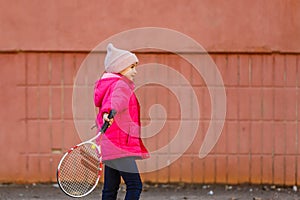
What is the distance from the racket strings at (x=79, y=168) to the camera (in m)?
5.59

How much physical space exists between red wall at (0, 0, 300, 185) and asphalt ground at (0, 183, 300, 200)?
0.09 metres

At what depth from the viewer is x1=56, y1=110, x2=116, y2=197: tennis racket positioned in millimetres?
5586

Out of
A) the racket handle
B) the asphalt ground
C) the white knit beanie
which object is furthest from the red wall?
the racket handle

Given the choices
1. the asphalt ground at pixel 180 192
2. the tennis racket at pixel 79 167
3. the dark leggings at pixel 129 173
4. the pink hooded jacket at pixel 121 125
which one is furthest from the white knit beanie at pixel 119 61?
the asphalt ground at pixel 180 192

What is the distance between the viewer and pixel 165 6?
24.9 feet

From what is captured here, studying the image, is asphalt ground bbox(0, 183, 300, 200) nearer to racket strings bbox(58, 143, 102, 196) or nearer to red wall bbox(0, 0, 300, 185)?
red wall bbox(0, 0, 300, 185)

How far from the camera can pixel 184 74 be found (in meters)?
7.67

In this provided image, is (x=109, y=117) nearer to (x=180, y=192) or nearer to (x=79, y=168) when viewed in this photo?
(x=79, y=168)

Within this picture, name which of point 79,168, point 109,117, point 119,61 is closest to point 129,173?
point 79,168

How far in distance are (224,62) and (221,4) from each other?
0.62m

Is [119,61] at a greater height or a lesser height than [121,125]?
greater

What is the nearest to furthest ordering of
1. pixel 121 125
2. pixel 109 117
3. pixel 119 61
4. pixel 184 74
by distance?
pixel 109 117
pixel 121 125
pixel 119 61
pixel 184 74

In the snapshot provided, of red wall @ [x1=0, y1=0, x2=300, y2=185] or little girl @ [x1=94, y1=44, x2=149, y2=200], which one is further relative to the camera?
red wall @ [x1=0, y1=0, x2=300, y2=185]

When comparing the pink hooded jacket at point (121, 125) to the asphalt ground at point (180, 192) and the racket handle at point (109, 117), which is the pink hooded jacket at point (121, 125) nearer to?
the racket handle at point (109, 117)
